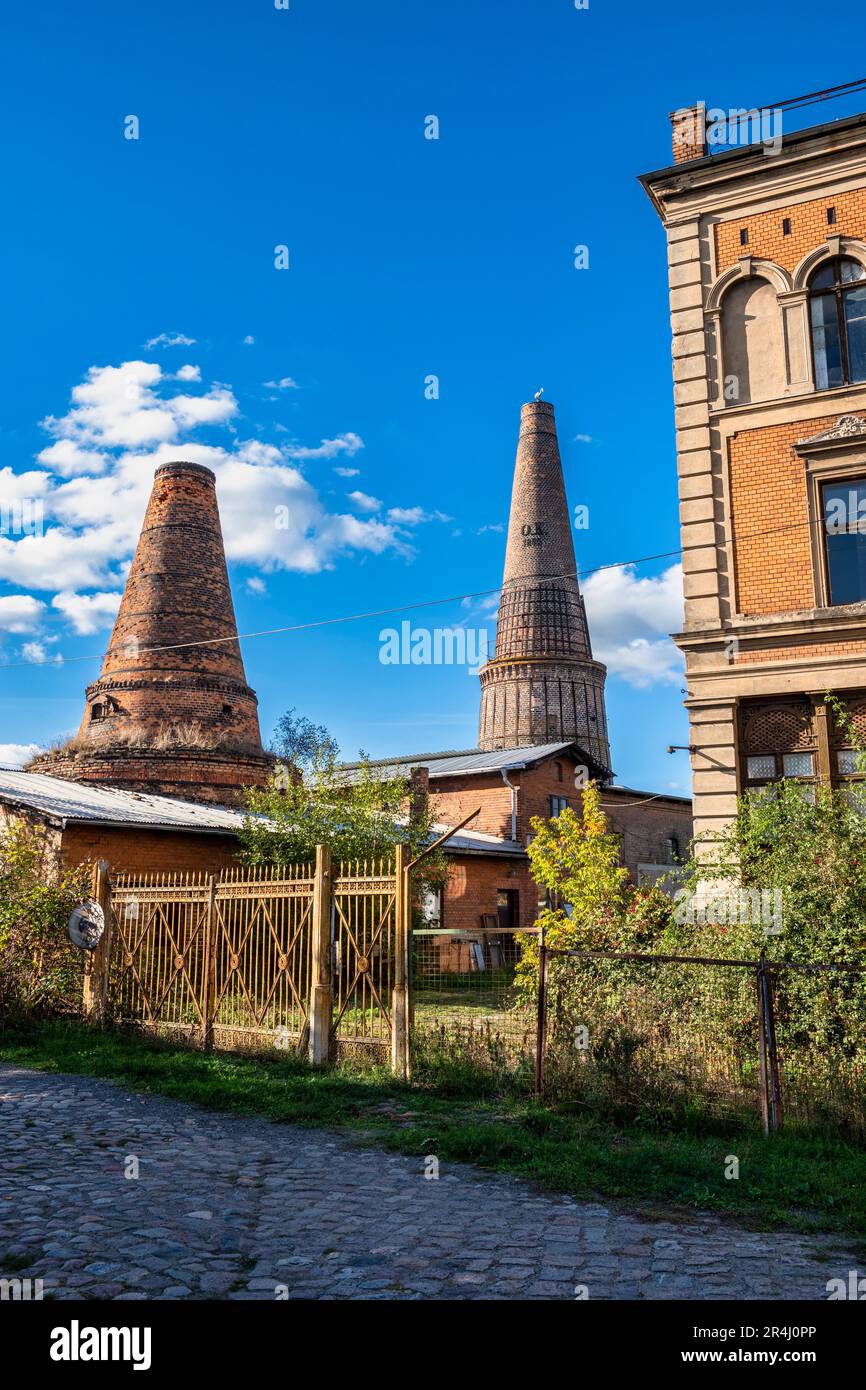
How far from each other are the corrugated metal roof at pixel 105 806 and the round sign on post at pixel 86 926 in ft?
10.9

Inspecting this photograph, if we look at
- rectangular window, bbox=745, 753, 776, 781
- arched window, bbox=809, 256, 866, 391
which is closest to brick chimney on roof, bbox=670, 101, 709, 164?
arched window, bbox=809, 256, 866, 391

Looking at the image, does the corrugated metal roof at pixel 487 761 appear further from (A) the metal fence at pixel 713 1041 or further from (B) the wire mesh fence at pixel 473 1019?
(A) the metal fence at pixel 713 1041

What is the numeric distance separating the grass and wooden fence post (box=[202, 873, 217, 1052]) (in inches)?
15.3

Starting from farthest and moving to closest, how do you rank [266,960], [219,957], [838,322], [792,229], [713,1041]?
[792,229]
[838,322]
[219,957]
[266,960]
[713,1041]

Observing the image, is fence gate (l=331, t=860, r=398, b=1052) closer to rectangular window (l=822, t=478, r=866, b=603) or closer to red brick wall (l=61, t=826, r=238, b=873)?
rectangular window (l=822, t=478, r=866, b=603)

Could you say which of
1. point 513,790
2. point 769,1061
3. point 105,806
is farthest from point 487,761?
point 769,1061

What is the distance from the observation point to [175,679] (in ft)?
82.4

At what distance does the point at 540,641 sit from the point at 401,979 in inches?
1624

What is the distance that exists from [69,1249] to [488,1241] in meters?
1.90

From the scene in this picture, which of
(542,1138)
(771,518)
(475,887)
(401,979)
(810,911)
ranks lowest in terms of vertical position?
(542,1138)

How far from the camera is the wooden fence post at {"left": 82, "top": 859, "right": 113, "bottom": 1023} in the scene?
1227cm

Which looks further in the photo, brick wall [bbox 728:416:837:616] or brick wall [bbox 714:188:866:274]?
brick wall [bbox 714:188:866:274]

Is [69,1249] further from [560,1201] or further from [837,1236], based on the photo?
[837,1236]

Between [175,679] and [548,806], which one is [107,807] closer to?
[175,679]
